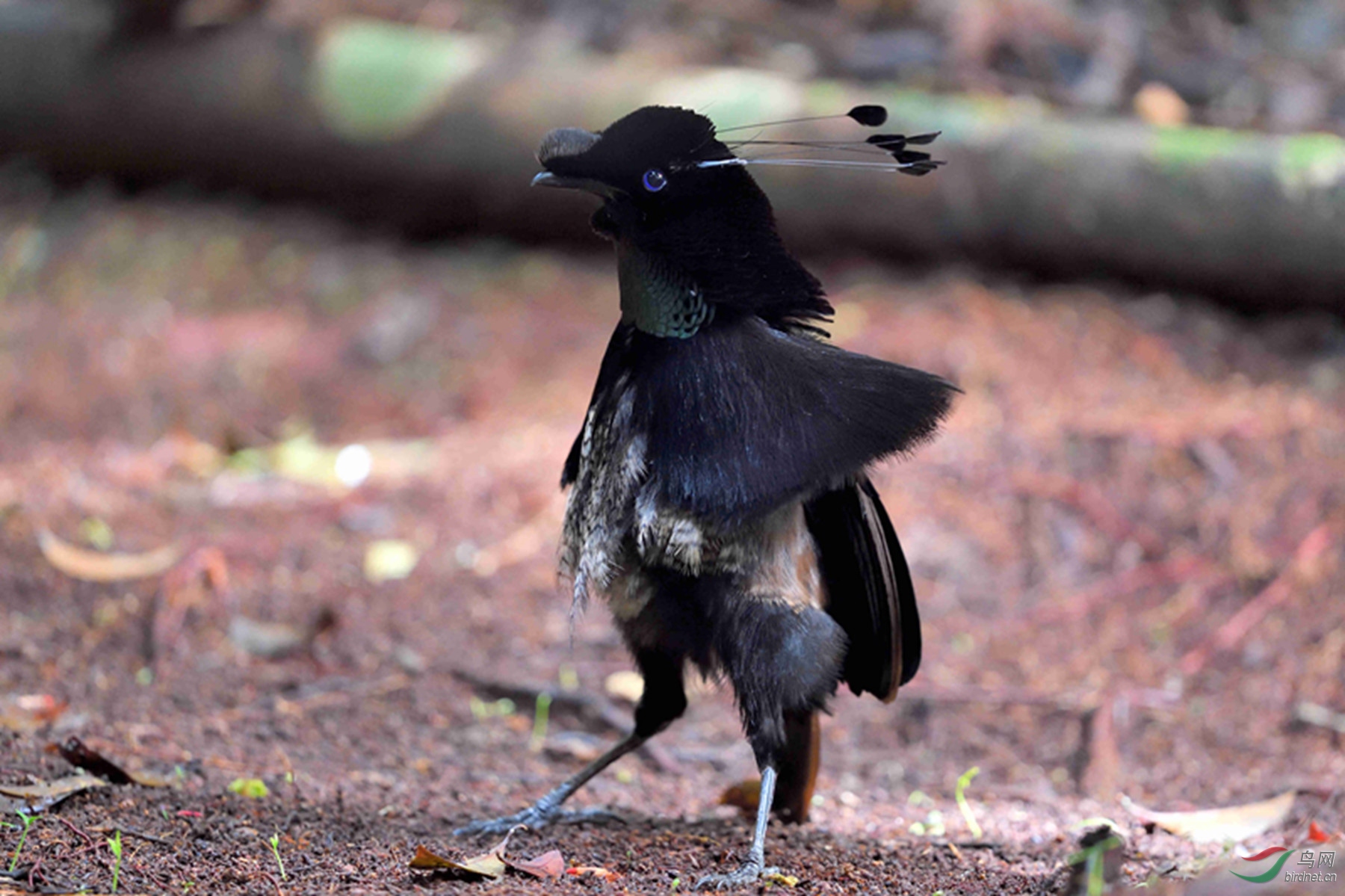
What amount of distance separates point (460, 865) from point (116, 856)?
1.89 ft

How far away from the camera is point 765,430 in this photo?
8.50ft

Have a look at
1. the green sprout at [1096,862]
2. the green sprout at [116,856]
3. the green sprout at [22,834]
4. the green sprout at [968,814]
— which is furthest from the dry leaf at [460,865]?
the green sprout at [968,814]

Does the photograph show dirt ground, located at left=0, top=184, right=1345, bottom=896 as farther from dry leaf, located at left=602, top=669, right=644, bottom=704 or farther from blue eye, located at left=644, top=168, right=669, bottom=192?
blue eye, located at left=644, top=168, right=669, bottom=192

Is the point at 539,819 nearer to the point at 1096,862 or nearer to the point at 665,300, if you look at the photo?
the point at 665,300

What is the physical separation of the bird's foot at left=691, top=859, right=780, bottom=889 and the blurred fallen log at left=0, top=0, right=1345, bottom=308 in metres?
4.36

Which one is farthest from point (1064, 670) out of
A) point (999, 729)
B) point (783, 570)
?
point (783, 570)

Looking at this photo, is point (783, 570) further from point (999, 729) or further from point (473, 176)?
point (473, 176)

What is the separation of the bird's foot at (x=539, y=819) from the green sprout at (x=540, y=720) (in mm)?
630

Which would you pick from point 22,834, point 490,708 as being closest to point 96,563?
point 490,708

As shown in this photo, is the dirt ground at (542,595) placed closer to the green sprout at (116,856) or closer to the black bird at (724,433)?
the green sprout at (116,856)

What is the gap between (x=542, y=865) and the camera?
246 cm

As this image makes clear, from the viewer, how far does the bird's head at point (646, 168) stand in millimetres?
2654

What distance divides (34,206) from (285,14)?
5.63ft

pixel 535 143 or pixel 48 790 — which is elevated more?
pixel 535 143
